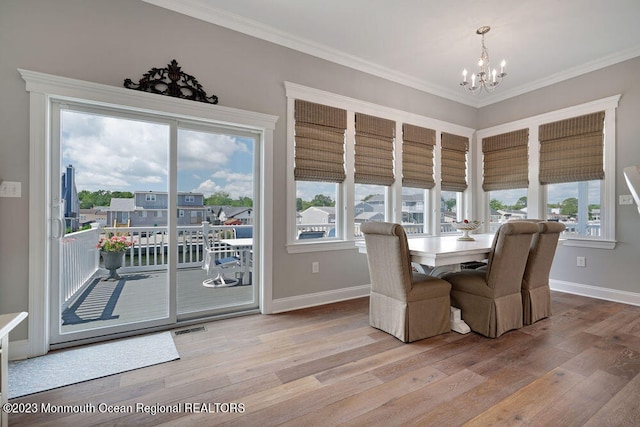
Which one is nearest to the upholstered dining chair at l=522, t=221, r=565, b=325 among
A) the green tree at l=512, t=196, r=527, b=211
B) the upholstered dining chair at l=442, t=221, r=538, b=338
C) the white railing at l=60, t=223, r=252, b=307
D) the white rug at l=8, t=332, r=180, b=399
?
the upholstered dining chair at l=442, t=221, r=538, b=338

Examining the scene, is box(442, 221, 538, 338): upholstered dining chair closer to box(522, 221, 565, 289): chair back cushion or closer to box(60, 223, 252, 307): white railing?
box(522, 221, 565, 289): chair back cushion

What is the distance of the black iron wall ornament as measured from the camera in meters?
2.56

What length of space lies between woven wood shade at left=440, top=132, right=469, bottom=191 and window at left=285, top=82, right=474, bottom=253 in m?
0.17

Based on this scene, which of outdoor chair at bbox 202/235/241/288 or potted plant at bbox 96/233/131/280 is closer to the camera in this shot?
potted plant at bbox 96/233/131/280

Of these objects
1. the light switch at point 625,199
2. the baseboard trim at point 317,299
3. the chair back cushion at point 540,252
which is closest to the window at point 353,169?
the baseboard trim at point 317,299

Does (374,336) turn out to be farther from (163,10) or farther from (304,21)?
(163,10)

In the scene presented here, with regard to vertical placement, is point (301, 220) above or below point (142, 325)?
above

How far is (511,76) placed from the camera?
4074mm

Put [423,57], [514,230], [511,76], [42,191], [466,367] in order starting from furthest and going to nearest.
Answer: [511,76] < [423,57] < [514,230] < [42,191] < [466,367]

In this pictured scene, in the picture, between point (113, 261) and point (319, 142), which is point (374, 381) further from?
point (319, 142)

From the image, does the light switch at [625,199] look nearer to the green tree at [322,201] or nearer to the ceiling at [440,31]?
the ceiling at [440,31]

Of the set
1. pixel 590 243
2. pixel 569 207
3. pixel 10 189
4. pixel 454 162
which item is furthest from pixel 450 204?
pixel 10 189

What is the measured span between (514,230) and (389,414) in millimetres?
1764

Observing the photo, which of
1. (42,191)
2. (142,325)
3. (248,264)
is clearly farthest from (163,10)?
(142,325)
